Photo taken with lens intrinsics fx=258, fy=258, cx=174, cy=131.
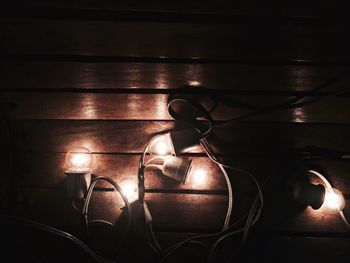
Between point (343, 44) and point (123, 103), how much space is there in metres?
0.91

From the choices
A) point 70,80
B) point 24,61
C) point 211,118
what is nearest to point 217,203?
point 211,118

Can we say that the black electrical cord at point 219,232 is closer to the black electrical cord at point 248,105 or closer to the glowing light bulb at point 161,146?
the black electrical cord at point 248,105

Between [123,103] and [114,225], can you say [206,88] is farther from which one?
[114,225]

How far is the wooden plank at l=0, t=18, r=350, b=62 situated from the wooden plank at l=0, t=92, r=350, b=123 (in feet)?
0.55

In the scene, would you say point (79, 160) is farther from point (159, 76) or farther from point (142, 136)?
point (159, 76)

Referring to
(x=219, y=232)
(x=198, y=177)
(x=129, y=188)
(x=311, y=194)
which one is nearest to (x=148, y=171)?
(x=129, y=188)

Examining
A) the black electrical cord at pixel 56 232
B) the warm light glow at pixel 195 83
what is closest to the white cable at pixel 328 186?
the warm light glow at pixel 195 83

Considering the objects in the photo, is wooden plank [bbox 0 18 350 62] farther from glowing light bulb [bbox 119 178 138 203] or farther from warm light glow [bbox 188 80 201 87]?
glowing light bulb [bbox 119 178 138 203]

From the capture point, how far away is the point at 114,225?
106 centimetres

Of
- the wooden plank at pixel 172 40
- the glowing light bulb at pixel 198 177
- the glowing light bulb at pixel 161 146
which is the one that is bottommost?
the glowing light bulb at pixel 198 177

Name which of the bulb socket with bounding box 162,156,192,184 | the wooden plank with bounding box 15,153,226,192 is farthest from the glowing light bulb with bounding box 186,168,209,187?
the bulb socket with bounding box 162,156,192,184

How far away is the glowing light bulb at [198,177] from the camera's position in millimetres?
1081

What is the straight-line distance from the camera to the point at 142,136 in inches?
42.6

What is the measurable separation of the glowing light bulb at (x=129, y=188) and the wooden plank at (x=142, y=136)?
0.41ft
